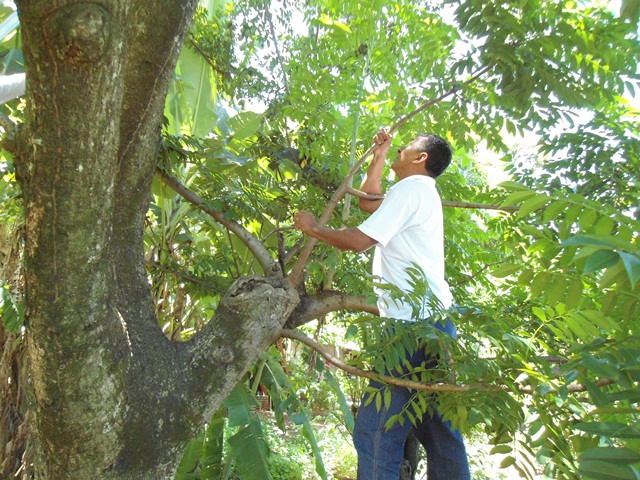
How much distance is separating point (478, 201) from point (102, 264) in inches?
98.7

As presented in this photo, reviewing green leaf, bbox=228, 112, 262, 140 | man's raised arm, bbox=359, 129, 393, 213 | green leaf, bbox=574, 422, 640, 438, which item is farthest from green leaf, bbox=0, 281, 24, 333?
green leaf, bbox=574, 422, 640, 438

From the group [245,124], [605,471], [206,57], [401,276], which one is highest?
[206,57]

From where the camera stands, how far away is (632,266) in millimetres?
797

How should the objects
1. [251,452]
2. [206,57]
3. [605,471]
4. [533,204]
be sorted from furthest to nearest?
[206,57] → [251,452] → [533,204] → [605,471]

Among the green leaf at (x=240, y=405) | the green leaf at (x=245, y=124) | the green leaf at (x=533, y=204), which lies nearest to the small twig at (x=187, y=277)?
the green leaf at (x=240, y=405)

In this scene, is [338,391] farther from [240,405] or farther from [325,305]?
[325,305]

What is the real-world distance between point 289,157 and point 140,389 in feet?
7.37

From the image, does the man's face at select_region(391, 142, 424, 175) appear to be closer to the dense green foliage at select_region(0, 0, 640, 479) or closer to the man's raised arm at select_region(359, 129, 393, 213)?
the man's raised arm at select_region(359, 129, 393, 213)

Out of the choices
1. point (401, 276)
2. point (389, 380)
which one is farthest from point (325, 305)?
point (389, 380)

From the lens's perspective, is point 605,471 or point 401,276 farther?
point 401,276

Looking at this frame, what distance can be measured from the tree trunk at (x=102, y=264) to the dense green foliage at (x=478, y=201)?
68 centimetres

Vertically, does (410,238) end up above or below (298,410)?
above

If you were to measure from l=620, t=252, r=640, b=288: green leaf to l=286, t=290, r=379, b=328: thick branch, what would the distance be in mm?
1879

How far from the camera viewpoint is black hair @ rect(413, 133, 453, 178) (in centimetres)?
255
